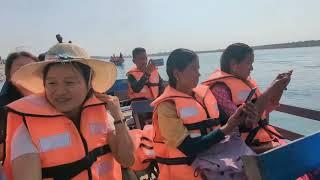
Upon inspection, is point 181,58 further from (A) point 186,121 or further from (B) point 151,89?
(B) point 151,89

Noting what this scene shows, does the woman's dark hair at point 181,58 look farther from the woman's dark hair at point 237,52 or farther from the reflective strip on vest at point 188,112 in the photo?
the woman's dark hair at point 237,52

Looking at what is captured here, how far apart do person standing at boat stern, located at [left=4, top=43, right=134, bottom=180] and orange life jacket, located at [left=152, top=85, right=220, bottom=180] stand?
1.78ft

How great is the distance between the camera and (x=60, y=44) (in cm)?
214

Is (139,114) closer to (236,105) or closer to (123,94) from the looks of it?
(236,105)

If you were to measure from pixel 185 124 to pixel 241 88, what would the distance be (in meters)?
0.76

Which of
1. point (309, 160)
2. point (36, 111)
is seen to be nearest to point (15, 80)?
point (36, 111)

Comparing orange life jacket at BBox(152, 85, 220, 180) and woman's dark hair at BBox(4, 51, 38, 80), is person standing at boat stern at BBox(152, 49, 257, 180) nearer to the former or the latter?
orange life jacket at BBox(152, 85, 220, 180)

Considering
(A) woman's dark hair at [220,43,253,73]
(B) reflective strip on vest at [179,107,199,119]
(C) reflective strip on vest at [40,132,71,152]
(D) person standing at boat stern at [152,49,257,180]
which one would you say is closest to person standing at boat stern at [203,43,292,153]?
(A) woman's dark hair at [220,43,253,73]

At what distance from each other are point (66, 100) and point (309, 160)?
130 centimetres

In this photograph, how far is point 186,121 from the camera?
2758 millimetres

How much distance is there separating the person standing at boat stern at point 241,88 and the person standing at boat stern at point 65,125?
1.15 meters

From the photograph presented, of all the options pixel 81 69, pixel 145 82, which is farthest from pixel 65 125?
pixel 145 82

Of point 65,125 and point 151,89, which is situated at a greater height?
point 65,125

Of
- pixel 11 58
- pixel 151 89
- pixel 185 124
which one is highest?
Result: pixel 11 58
